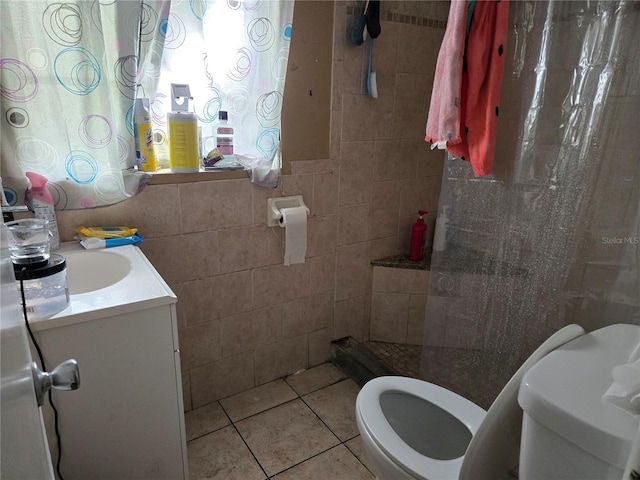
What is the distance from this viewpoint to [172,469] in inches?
50.4

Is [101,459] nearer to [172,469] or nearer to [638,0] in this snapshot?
[172,469]

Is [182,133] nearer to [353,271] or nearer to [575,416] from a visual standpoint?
[353,271]

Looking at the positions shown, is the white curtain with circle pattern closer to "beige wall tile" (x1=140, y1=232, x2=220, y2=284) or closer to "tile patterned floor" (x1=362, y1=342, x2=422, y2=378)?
"beige wall tile" (x1=140, y1=232, x2=220, y2=284)

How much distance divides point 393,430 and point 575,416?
659 millimetres

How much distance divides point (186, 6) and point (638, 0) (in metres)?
1.36

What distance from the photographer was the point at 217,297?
1837mm

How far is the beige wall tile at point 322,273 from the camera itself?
2.08m

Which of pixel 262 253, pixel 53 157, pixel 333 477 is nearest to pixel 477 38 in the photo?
pixel 262 253

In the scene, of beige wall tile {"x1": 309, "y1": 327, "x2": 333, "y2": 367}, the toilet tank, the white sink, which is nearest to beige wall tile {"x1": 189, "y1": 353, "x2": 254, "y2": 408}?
beige wall tile {"x1": 309, "y1": 327, "x2": 333, "y2": 367}

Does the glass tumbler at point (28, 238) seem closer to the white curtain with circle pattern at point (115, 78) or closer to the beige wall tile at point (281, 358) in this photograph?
the white curtain with circle pattern at point (115, 78)

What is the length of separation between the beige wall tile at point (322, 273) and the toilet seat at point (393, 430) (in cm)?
77

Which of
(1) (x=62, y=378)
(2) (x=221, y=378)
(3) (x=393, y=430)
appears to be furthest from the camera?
(2) (x=221, y=378)

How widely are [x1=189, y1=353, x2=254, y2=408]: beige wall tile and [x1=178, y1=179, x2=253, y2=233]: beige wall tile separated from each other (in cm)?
65

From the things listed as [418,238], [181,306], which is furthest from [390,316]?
[181,306]
